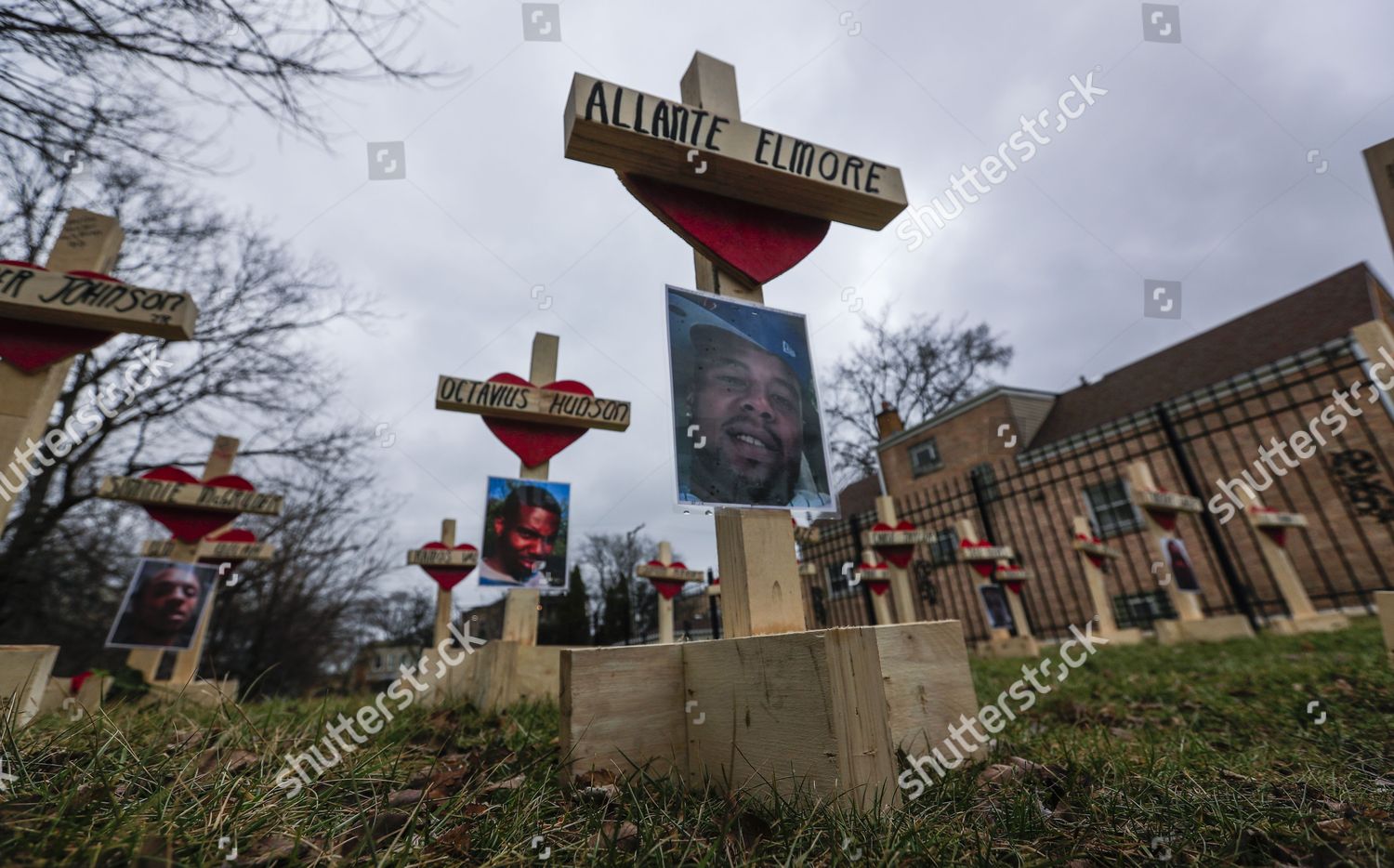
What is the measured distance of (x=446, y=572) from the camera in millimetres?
5527

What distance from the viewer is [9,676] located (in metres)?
1.80

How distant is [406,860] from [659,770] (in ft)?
2.69

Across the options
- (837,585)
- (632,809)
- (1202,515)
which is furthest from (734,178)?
(837,585)

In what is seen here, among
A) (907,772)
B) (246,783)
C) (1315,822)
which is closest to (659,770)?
(907,772)

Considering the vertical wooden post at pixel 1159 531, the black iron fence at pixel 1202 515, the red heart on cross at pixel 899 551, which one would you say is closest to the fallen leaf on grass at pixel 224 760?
the red heart on cross at pixel 899 551

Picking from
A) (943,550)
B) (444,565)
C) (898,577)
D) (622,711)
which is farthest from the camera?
(943,550)

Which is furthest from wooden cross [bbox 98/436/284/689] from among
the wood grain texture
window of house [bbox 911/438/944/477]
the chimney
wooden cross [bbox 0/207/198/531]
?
window of house [bbox 911/438/944/477]

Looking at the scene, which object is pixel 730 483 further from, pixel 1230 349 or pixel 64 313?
pixel 1230 349

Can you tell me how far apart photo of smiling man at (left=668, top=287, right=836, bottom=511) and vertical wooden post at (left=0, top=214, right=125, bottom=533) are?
9.21 feet

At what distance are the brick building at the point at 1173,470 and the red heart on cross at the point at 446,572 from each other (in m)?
4.69

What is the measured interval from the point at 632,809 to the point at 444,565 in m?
4.66

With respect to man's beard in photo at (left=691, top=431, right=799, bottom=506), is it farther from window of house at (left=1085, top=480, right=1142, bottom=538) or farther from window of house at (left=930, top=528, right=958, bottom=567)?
window of house at (left=1085, top=480, right=1142, bottom=538)

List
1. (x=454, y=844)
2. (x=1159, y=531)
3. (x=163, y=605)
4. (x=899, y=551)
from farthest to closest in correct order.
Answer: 1. (x=1159, y=531)
2. (x=899, y=551)
3. (x=163, y=605)
4. (x=454, y=844)

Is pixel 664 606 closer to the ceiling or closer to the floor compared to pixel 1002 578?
A: closer to the floor
